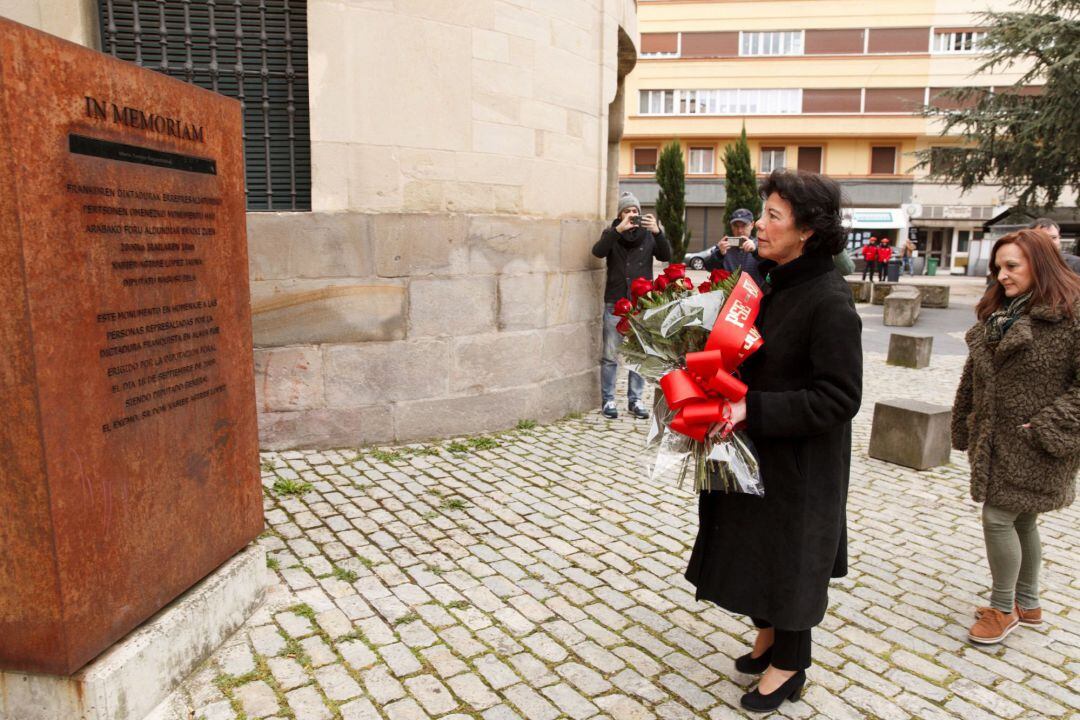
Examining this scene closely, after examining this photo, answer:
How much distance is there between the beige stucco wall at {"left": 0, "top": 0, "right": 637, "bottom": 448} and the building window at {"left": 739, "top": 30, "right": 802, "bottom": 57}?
38166mm

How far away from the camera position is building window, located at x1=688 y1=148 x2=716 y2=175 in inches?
1654

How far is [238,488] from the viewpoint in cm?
342

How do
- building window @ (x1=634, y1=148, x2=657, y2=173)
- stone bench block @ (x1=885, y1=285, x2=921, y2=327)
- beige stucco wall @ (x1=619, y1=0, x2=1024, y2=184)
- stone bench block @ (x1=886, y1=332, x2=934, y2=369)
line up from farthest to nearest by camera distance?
building window @ (x1=634, y1=148, x2=657, y2=173)
beige stucco wall @ (x1=619, y1=0, x2=1024, y2=184)
stone bench block @ (x1=885, y1=285, x2=921, y2=327)
stone bench block @ (x1=886, y1=332, x2=934, y2=369)

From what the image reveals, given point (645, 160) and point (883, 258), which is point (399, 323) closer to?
point (883, 258)

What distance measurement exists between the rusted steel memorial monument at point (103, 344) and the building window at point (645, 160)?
4117 centimetres

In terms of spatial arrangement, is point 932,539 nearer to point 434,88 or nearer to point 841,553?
point 841,553

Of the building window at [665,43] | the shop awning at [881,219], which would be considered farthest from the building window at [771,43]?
the shop awning at [881,219]

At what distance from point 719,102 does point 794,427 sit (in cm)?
4202

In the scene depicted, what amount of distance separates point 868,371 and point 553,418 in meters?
5.63

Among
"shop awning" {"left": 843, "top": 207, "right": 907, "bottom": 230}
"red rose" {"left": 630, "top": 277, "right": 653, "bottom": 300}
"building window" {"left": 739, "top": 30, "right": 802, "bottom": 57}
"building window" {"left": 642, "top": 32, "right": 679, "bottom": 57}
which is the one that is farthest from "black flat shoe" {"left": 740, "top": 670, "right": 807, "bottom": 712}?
"building window" {"left": 739, "top": 30, "right": 802, "bottom": 57}

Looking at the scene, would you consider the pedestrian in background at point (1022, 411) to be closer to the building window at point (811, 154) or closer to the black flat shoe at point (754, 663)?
the black flat shoe at point (754, 663)

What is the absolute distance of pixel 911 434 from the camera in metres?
6.26

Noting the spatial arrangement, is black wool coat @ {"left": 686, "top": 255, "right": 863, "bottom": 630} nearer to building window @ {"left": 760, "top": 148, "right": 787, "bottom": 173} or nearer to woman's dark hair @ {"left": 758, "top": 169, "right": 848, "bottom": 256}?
woman's dark hair @ {"left": 758, "top": 169, "right": 848, "bottom": 256}

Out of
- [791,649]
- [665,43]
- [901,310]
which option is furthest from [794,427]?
[665,43]
